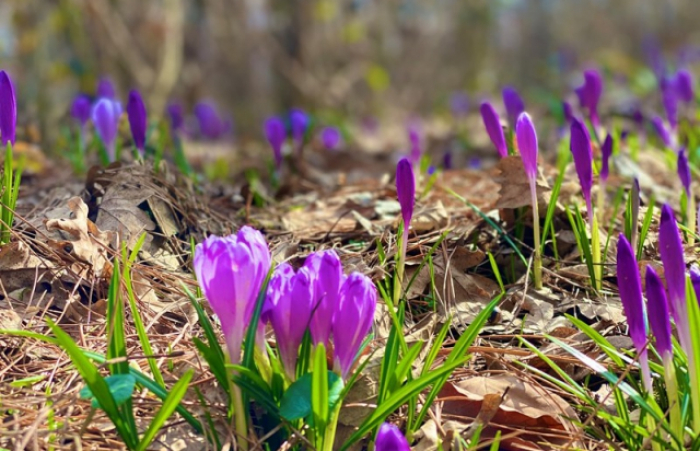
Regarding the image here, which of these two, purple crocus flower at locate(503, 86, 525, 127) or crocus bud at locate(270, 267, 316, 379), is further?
purple crocus flower at locate(503, 86, 525, 127)

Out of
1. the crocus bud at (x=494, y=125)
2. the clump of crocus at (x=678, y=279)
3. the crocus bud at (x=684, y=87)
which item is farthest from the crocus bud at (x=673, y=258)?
the crocus bud at (x=684, y=87)

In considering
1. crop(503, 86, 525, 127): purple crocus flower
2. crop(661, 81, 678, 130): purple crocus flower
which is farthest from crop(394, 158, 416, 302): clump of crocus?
crop(661, 81, 678, 130): purple crocus flower

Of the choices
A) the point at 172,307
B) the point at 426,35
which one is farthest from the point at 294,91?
the point at 426,35

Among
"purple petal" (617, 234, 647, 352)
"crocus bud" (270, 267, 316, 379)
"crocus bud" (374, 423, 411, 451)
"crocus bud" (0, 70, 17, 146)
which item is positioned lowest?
"crocus bud" (374, 423, 411, 451)

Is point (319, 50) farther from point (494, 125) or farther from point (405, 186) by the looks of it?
point (405, 186)

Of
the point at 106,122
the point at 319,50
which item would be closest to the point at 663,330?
the point at 106,122

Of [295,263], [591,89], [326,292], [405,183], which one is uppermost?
[591,89]

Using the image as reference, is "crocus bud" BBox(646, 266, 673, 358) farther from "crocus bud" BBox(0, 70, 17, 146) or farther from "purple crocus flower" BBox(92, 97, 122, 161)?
"purple crocus flower" BBox(92, 97, 122, 161)
